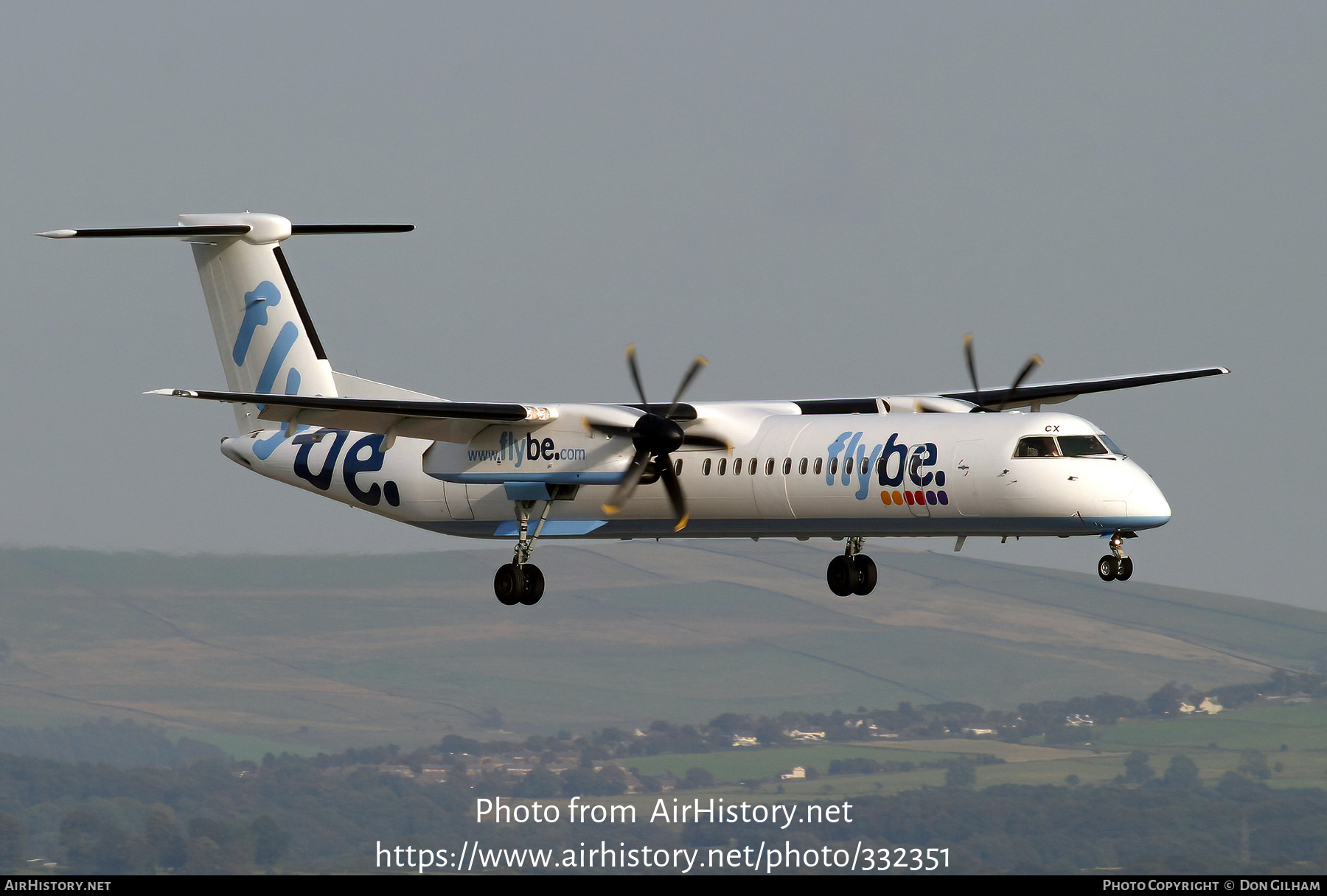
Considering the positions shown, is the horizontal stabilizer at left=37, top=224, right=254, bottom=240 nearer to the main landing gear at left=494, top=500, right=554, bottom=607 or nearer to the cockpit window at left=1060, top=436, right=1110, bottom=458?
the main landing gear at left=494, top=500, right=554, bottom=607

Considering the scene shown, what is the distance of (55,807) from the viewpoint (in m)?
200

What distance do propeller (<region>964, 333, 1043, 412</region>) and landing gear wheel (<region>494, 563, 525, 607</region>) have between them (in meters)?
9.03

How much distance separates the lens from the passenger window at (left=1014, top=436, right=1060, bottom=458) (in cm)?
2522

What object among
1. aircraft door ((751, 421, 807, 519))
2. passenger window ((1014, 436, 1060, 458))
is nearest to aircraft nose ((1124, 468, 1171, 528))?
passenger window ((1014, 436, 1060, 458))

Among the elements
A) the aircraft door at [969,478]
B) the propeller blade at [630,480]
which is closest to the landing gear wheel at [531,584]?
the propeller blade at [630,480]

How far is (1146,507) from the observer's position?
24.4 metres

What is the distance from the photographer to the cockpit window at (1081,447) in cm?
2512

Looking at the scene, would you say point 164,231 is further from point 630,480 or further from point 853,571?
point 853,571

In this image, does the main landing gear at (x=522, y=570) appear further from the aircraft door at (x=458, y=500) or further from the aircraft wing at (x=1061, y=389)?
the aircraft wing at (x=1061, y=389)

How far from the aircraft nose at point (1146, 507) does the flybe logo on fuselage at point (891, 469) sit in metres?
2.94

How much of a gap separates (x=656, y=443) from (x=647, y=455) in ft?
1.63
